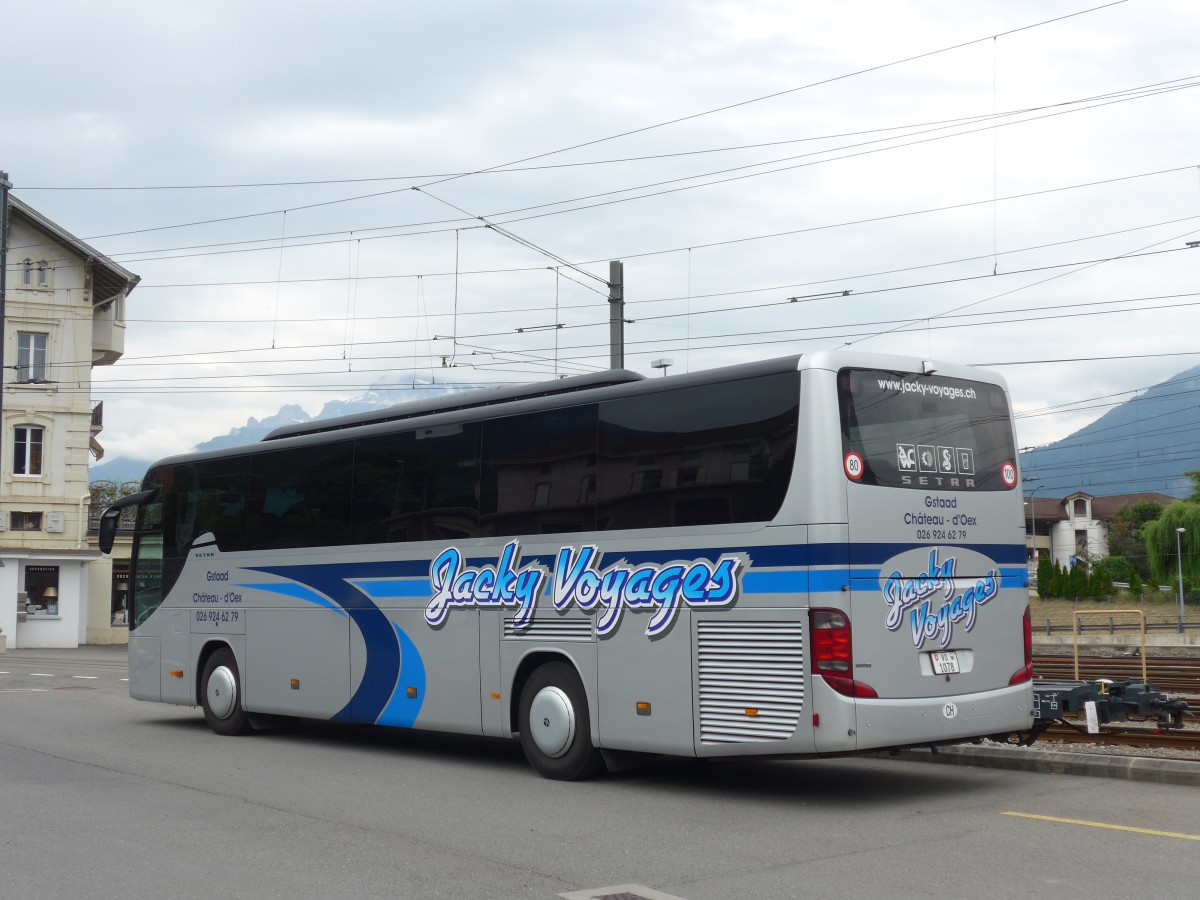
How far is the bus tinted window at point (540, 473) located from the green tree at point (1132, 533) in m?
107

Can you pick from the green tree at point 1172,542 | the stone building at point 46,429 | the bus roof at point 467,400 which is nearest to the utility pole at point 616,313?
the bus roof at point 467,400

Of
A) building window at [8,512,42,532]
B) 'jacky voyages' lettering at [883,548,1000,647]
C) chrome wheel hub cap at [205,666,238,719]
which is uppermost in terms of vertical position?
building window at [8,512,42,532]

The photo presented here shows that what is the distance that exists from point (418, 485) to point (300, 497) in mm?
2243

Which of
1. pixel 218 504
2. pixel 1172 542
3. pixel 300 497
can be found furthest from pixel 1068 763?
pixel 1172 542

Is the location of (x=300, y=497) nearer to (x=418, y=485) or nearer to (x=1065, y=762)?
(x=418, y=485)

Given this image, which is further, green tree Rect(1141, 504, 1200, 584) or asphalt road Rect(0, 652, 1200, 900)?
green tree Rect(1141, 504, 1200, 584)

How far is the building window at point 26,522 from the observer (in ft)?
172

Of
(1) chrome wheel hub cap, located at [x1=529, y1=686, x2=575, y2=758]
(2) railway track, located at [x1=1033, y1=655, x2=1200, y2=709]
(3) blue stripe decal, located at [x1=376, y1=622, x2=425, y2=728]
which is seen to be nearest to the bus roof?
(3) blue stripe decal, located at [x1=376, y1=622, x2=425, y2=728]

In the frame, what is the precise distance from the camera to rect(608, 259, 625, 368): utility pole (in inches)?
845

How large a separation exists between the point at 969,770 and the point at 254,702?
8264 millimetres

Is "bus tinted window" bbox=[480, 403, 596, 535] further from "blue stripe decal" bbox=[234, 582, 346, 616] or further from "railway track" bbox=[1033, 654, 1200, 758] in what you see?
"railway track" bbox=[1033, 654, 1200, 758]

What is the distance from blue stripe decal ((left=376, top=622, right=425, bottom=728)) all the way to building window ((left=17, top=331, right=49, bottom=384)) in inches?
1702

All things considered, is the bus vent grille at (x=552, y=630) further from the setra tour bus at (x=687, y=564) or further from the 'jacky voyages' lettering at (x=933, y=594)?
the 'jacky voyages' lettering at (x=933, y=594)

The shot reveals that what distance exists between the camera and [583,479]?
12.0 meters
